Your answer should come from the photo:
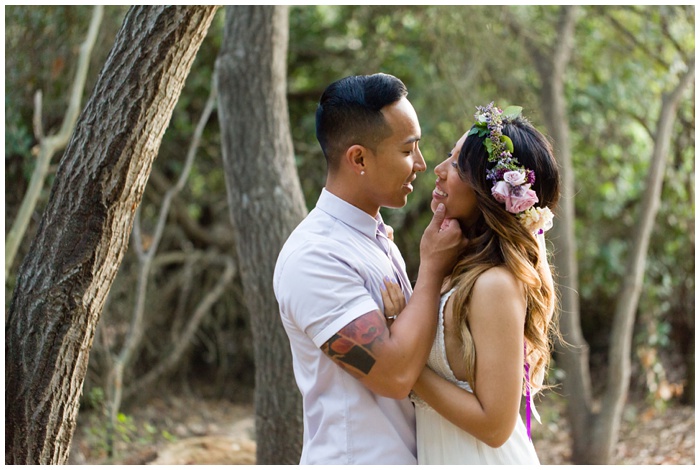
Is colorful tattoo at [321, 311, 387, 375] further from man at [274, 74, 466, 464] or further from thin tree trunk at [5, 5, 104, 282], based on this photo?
thin tree trunk at [5, 5, 104, 282]

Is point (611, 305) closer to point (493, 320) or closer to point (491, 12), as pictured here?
point (491, 12)

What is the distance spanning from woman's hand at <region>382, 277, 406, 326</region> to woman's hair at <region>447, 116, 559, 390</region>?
152 millimetres

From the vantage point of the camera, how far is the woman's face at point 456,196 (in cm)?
233

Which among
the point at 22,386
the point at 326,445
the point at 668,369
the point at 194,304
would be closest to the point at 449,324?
the point at 326,445

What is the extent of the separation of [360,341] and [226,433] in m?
4.77

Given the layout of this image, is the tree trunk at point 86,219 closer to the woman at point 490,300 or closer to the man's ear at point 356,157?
the man's ear at point 356,157

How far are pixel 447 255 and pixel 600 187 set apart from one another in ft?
19.1

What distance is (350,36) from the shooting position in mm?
7508

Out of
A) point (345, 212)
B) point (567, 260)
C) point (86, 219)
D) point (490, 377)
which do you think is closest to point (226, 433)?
point (567, 260)

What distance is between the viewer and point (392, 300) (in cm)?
220

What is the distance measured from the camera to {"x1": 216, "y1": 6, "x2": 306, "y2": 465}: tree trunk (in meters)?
3.83

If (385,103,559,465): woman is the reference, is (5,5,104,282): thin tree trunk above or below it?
above

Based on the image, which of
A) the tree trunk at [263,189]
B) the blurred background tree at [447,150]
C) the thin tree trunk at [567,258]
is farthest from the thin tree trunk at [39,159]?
the thin tree trunk at [567,258]

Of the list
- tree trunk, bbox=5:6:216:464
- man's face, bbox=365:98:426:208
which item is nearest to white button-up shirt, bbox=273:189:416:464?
man's face, bbox=365:98:426:208
